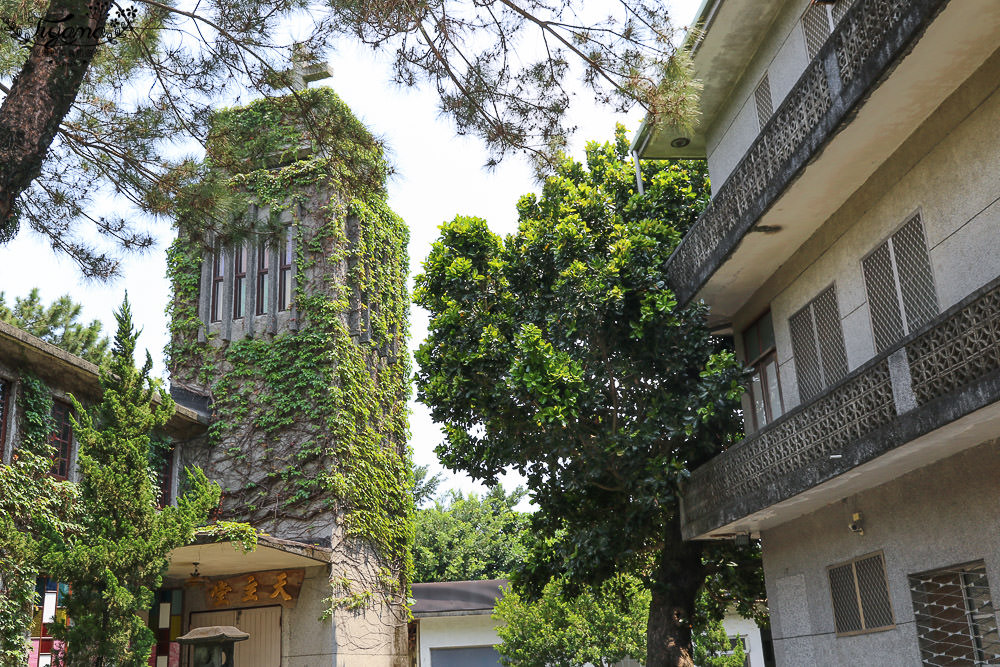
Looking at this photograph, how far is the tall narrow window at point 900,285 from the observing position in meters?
8.69

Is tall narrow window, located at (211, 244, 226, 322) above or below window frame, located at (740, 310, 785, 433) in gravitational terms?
above

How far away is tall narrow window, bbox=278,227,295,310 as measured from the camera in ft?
59.4

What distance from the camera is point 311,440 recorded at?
1688 cm

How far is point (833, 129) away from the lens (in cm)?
858

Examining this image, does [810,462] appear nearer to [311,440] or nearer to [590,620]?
[311,440]

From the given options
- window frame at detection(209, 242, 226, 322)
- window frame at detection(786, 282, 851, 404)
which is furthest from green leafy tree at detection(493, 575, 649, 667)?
window frame at detection(786, 282, 851, 404)

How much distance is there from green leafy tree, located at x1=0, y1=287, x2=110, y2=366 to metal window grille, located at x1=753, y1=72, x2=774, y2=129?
2182 centimetres

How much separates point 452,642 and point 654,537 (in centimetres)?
1112

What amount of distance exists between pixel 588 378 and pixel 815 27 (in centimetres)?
509

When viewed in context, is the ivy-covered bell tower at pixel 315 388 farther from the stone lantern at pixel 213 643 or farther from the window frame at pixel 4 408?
the window frame at pixel 4 408

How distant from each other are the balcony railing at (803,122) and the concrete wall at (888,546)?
3169 mm

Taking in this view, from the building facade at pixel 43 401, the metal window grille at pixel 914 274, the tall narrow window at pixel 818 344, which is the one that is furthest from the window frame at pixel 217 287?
the metal window grille at pixel 914 274

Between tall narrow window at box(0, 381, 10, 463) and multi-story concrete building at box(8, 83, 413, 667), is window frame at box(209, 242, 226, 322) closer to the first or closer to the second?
multi-story concrete building at box(8, 83, 413, 667)

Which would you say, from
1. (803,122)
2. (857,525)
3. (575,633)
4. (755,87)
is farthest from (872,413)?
(575,633)
